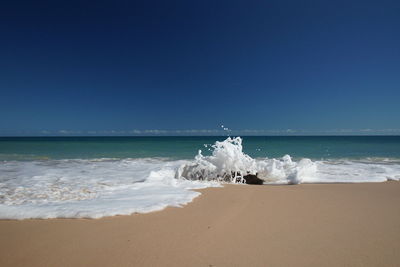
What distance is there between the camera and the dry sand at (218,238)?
1.75 m

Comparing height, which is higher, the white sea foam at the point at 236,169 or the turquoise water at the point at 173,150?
the white sea foam at the point at 236,169

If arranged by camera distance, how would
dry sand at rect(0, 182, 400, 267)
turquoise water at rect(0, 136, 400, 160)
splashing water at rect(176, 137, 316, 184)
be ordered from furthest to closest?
turquoise water at rect(0, 136, 400, 160) < splashing water at rect(176, 137, 316, 184) < dry sand at rect(0, 182, 400, 267)

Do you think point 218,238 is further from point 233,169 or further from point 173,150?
point 173,150

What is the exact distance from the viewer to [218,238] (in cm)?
210

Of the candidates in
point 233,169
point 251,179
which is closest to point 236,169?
point 233,169

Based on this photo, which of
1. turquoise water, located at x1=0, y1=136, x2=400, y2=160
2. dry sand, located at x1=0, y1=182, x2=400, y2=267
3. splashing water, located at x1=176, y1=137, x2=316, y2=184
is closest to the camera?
dry sand, located at x1=0, y1=182, x2=400, y2=267

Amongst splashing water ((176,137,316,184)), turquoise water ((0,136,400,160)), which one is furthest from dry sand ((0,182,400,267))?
turquoise water ((0,136,400,160))

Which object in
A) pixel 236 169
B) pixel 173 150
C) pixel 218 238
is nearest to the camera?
pixel 218 238

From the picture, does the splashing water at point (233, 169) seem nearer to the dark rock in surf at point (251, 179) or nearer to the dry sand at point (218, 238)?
the dark rock in surf at point (251, 179)

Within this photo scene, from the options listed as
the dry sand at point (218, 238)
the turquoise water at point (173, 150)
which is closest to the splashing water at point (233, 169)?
the dry sand at point (218, 238)

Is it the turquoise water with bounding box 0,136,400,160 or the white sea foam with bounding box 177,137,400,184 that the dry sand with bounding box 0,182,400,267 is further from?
the turquoise water with bounding box 0,136,400,160

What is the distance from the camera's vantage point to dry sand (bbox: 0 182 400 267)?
1.75 m

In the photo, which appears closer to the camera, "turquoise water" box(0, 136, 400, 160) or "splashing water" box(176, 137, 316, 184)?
"splashing water" box(176, 137, 316, 184)

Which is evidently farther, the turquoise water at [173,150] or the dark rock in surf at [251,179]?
the turquoise water at [173,150]
